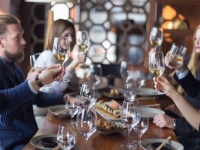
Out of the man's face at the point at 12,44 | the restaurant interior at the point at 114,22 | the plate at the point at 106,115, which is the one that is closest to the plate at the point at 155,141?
the plate at the point at 106,115

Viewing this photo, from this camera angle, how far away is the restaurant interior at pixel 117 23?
4.01 metres

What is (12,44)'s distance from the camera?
85.7 inches

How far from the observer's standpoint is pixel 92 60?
4270 mm

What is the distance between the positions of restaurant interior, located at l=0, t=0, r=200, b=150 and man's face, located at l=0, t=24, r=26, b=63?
177cm

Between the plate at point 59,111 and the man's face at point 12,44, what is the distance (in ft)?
1.12

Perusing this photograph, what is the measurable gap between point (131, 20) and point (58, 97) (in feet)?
6.84

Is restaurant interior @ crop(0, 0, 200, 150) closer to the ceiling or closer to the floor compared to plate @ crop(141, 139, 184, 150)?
closer to the ceiling

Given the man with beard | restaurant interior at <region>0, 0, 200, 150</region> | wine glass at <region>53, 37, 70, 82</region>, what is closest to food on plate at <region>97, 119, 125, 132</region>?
the man with beard

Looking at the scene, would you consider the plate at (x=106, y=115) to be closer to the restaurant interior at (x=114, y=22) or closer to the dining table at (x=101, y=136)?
the dining table at (x=101, y=136)

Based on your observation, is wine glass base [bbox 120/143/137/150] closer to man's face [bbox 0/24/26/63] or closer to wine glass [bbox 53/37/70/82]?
wine glass [bbox 53/37/70/82]

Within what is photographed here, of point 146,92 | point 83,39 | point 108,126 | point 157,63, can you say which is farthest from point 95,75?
point 108,126

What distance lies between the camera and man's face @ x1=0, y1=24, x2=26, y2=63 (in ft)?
7.00

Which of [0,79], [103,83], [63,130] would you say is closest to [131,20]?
[103,83]

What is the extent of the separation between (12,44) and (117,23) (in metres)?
2.18
